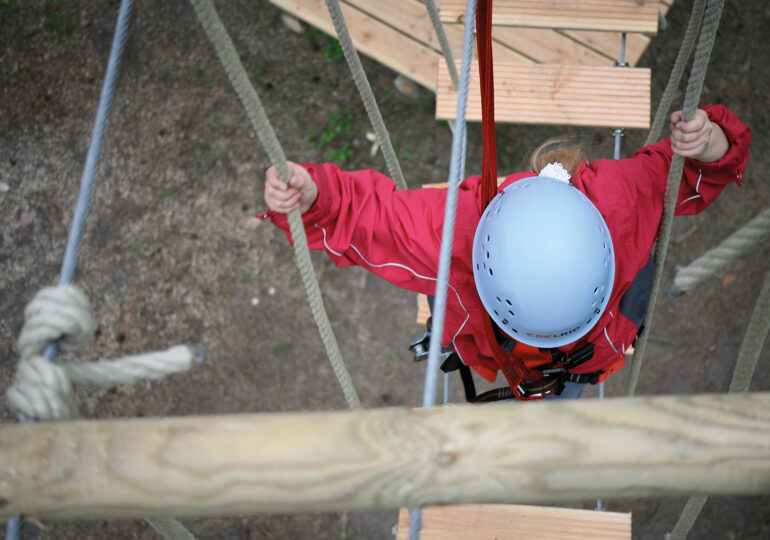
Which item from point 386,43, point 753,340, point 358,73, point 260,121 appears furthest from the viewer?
point 386,43

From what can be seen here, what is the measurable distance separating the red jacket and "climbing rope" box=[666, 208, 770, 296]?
0.25 m

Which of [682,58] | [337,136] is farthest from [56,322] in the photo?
[337,136]

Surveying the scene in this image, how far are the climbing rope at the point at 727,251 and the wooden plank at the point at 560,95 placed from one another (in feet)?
2.82

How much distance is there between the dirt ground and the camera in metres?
2.56

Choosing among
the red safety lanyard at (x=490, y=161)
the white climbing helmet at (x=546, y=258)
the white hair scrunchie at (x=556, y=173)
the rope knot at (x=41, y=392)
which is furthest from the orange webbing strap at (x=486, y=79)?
the rope knot at (x=41, y=392)

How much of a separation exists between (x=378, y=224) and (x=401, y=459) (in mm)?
960

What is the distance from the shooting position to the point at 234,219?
8.86ft

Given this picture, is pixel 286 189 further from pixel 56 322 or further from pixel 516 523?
pixel 516 523

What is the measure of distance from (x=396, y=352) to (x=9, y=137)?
2.06 m

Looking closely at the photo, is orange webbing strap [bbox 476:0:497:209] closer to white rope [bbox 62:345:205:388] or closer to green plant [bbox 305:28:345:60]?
white rope [bbox 62:345:205:388]

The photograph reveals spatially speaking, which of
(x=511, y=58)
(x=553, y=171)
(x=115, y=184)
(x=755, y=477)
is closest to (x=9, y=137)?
(x=115, y=184)

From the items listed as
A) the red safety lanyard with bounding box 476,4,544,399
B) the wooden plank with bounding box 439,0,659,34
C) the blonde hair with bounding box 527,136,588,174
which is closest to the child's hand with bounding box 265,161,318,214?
the red safety lanyard with bounding box 476,4,544,399

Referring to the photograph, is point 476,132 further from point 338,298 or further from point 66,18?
point 66,18

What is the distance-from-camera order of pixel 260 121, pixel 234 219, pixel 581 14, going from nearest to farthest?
pixel 260 121 → pixel 581 14 → pixel 234 219
